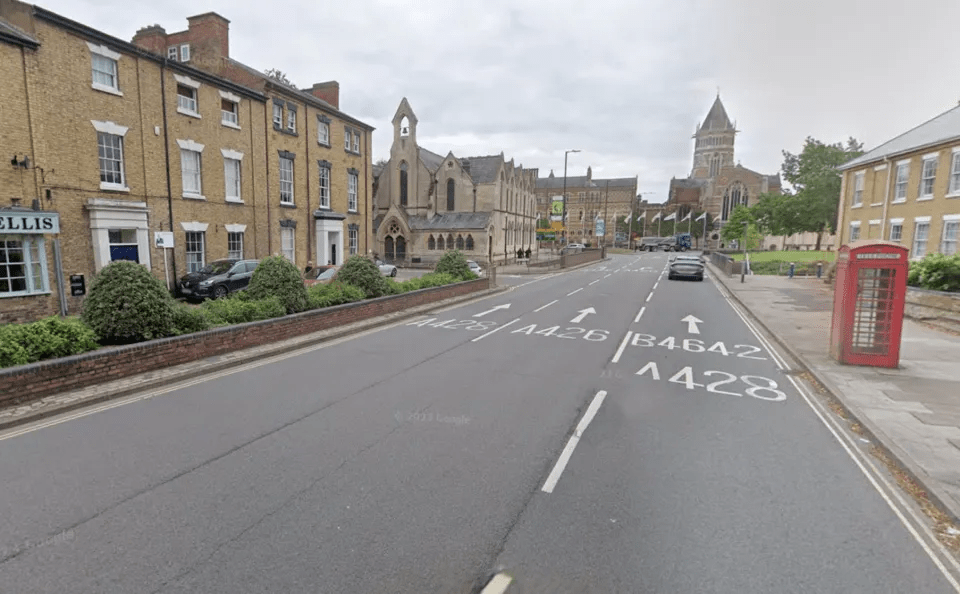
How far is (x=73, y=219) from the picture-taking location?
16.6 metres

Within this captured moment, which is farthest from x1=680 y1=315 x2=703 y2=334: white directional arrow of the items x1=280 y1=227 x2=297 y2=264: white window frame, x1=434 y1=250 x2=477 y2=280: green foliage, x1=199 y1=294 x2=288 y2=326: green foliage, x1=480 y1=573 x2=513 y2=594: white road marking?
x1=280 y1=227 x2=297 y2=264: white window frame

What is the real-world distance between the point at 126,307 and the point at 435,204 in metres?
49.1

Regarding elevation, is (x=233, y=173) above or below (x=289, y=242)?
above

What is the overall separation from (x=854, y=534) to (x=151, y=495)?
6579 mm

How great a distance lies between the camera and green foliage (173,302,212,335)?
9852 mm

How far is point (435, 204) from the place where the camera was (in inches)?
2233

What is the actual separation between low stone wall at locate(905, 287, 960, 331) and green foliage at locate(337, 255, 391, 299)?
17.5 meters

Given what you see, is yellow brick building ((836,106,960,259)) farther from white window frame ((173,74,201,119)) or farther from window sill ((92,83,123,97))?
window sill ((92,83,123,97))

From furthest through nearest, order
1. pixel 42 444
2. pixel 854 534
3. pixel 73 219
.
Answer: pixel 73 219 < pixel 42 444 < pixel 854 534

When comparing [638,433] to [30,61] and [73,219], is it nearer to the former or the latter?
[73,219]

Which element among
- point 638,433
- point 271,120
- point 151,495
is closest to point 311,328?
point 151,495

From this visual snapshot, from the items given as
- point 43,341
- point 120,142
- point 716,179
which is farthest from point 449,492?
point 716,179

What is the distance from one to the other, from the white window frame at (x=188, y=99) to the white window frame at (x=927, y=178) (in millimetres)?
35900

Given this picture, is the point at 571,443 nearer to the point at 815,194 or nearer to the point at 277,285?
the point at 277,285
